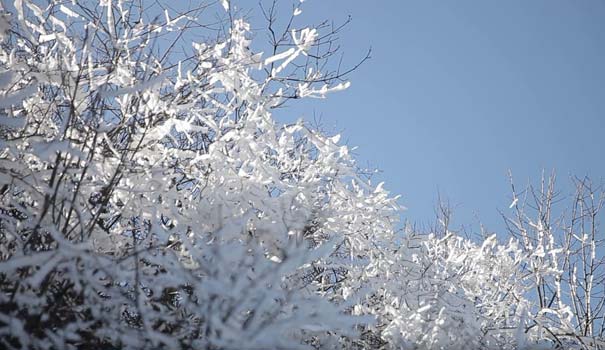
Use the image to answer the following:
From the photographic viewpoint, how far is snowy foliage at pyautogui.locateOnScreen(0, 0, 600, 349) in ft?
5.08

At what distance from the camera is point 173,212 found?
2.59m

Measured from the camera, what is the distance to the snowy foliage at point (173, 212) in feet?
5.08

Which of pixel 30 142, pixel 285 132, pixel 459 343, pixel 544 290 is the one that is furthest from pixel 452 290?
pixel 30 142

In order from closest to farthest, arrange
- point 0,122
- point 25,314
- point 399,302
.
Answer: point 25,314 < point 0,122 < point 399,302

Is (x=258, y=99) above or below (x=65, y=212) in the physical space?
above

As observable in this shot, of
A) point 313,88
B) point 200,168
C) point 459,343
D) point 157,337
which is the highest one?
point 313,88

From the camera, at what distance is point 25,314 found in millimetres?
1727

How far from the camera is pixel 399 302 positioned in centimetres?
348

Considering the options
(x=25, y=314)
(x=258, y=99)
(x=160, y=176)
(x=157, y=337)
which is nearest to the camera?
(x=157, y=337)

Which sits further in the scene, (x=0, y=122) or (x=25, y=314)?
(x=0, y=122)

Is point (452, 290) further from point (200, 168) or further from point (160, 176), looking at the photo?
point (160, 176)

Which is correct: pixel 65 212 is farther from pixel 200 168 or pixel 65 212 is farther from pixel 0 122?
pixel 200 168

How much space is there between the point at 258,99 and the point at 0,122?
1.65 m

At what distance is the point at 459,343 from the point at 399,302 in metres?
0.77
